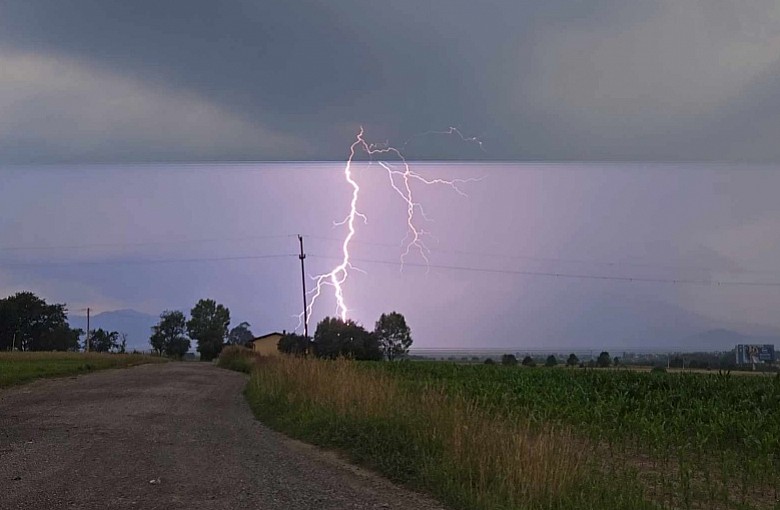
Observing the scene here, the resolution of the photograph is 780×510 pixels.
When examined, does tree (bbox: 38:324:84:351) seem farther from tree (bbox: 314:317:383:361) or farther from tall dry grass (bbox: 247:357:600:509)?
tall dry grass (bbox: 247:357:600:509)

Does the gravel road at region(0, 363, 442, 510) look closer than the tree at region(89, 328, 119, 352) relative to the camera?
Yes

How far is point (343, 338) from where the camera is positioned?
58.5 metres

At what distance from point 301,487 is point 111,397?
40.7 feet

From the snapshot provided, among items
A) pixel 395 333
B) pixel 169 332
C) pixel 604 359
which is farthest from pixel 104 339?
pixel 604 359

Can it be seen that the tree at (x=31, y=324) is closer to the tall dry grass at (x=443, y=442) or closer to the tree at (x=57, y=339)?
the tree at (x=57, y=339)

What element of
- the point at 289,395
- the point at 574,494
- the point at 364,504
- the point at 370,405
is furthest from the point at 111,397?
the point at 574,494

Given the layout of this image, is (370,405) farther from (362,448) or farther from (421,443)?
(421,443)

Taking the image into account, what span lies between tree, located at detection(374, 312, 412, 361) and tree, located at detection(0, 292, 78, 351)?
51.1 meters

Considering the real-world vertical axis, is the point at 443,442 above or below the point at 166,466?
above

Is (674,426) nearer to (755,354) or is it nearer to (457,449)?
(457,449)

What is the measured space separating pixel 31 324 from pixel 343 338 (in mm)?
63562

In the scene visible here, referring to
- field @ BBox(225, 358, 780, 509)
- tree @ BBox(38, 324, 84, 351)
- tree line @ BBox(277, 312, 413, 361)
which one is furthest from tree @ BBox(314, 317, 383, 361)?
tree @ BBox(38, 324, 84, 351)

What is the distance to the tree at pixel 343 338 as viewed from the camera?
57.5 meters

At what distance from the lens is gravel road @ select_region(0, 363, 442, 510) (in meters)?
6.62
